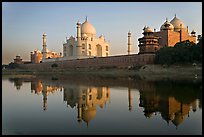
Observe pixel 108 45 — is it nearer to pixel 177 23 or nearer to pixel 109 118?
pixel 177 23

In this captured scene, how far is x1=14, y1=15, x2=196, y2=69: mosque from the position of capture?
31234mm

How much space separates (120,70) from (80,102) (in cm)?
2111

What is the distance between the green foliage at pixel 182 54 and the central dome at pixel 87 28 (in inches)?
883

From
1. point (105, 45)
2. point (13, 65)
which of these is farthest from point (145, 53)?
point (13, 65)

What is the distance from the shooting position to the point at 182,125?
486cm

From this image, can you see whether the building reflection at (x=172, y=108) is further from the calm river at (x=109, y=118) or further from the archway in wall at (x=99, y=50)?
the archway in wall at (x=99, y=50)

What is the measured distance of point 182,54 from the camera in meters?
23.5

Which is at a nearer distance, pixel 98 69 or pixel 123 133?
pixel 123 133

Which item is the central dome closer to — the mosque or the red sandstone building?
the mosque

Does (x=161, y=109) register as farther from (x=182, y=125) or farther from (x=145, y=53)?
(x=145, y=53)

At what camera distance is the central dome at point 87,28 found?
45312 millimetres

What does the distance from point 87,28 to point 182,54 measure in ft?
84.2

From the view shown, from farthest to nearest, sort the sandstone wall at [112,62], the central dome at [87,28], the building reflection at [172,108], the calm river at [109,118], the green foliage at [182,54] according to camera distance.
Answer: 1. the central dome at [87,28]
2. the sandstone wall at [112,62]
3. the green foliage at [182,54]
4. the building reflection at [172,108]
5. the calm river at [109,118]

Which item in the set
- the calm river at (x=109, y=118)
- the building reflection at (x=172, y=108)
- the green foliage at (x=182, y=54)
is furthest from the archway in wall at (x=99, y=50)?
the building reflection at (x=172, y=108)
